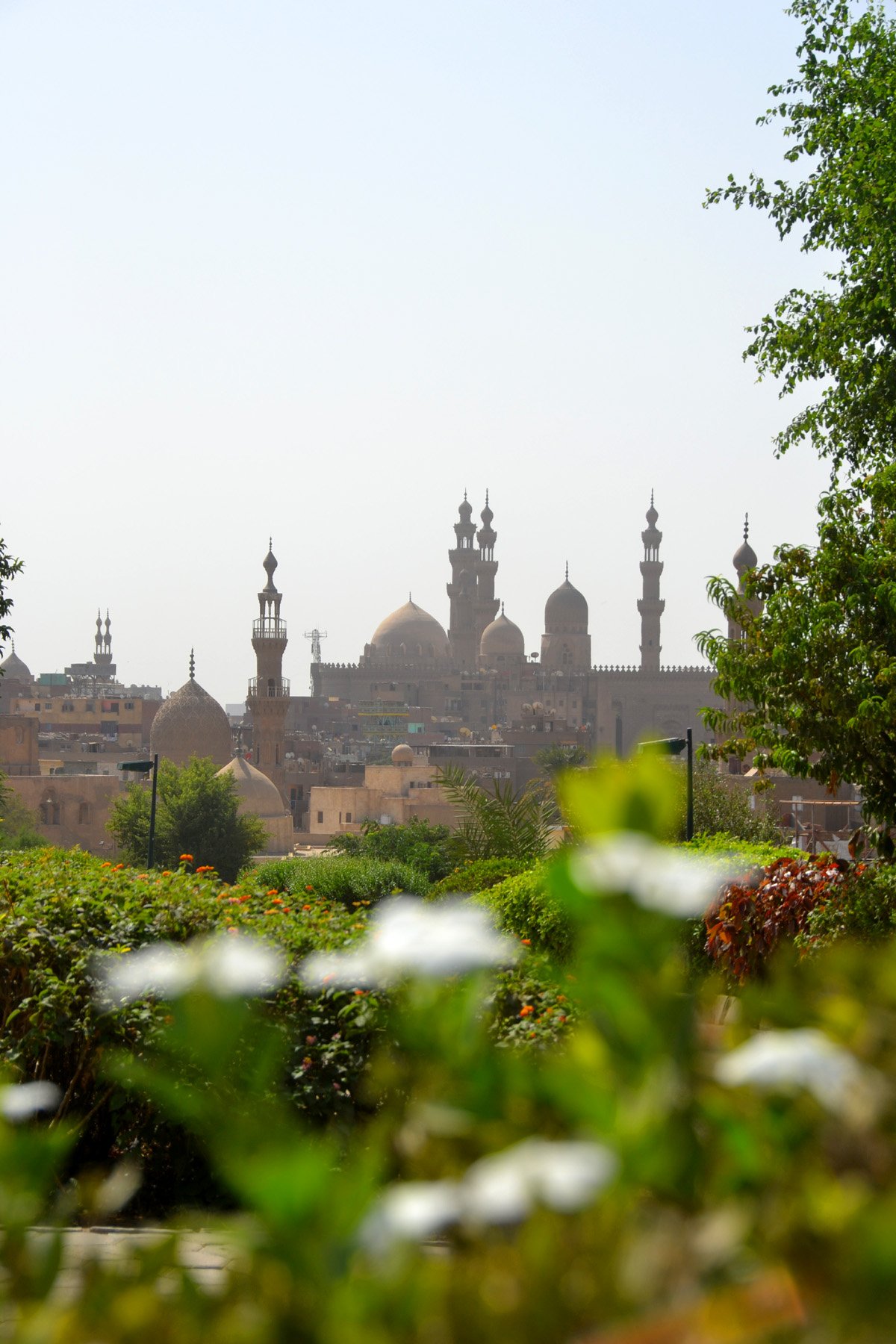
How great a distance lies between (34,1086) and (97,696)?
76323 mm

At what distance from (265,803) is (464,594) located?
43.7 m

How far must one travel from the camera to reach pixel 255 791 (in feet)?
135

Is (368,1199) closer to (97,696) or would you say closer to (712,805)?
(712,805)

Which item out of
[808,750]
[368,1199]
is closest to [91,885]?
[808,750]

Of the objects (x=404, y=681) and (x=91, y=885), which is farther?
(x=404, y=681)

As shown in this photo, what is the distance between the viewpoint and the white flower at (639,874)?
3.38 ft

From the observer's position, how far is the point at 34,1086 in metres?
1.37

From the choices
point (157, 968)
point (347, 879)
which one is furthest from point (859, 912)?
point (347, 879)

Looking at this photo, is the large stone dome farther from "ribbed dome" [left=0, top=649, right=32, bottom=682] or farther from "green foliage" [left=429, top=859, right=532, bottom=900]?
"green foliage" [left=429, top=859, right=532, bottom=900]

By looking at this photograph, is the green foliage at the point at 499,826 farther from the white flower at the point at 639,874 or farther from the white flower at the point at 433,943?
the white flower at the point at 639,874

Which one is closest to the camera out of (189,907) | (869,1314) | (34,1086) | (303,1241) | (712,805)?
(869,1314)

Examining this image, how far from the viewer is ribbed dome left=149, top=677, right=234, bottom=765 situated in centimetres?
4916

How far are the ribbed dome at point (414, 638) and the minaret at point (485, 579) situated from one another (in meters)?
2.48

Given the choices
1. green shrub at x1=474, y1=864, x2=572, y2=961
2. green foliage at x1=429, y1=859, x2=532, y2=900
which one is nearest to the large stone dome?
green foliage at x1=429, y1=859, x2=532, y2=900
